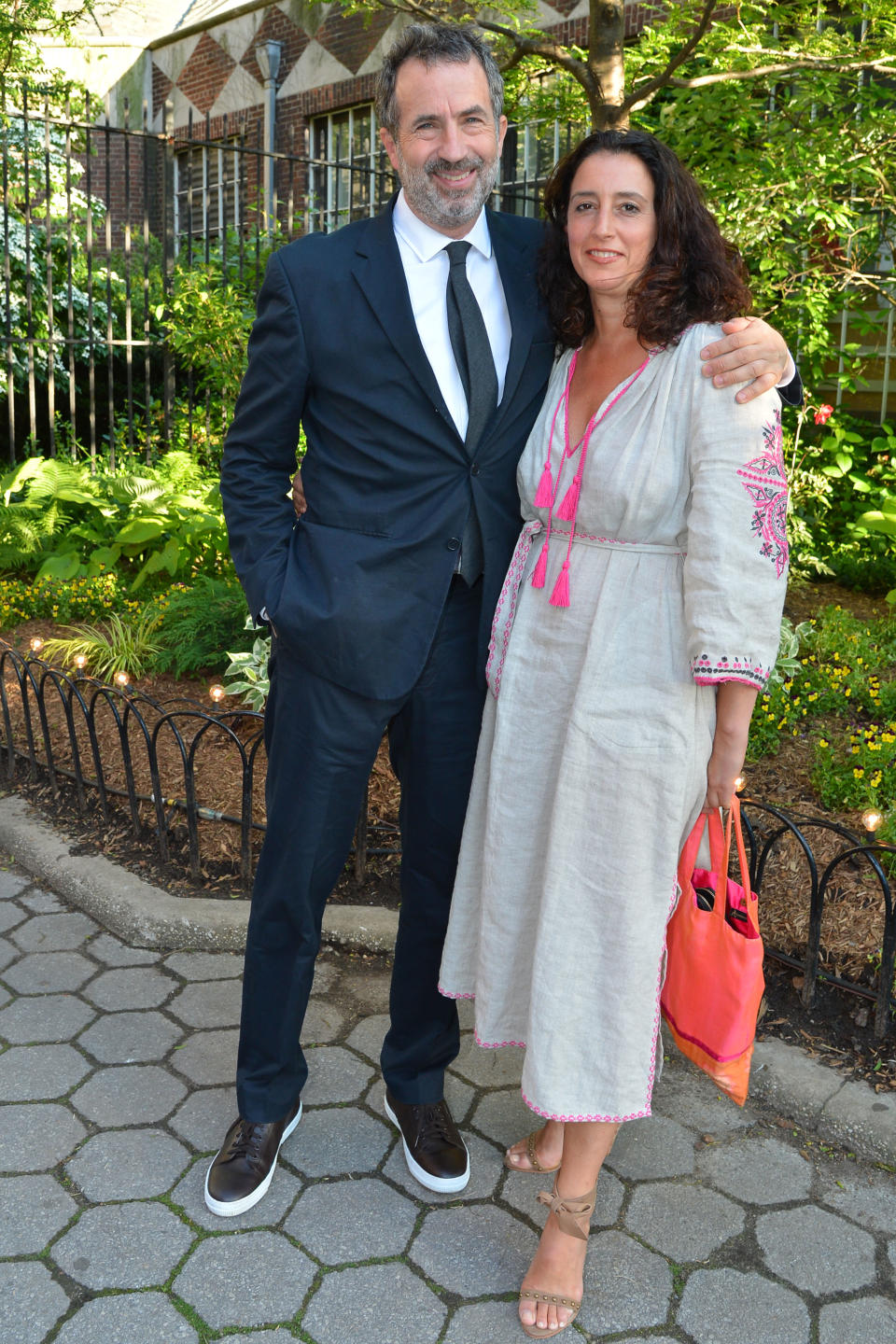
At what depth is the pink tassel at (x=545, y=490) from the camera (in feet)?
7.16

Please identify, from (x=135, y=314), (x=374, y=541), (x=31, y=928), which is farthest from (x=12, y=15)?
(x=374, y=541)

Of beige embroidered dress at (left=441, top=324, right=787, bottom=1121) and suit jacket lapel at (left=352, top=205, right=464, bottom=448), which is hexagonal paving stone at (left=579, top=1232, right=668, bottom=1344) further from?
suit jacket lapel at (left=352, top=205, right=464, bottom=448)

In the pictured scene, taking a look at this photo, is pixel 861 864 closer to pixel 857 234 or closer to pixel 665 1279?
pixel 665 1279

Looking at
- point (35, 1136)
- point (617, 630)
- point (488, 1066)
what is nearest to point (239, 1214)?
point (35, 1136)

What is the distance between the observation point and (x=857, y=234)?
247 inches

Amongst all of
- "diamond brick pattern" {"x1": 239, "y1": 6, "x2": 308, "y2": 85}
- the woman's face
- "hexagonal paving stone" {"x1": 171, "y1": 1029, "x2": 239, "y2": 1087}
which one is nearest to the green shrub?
"hexagonal paving stone" {"x1": 171, "y1": 1029, "x2": 239, "y2": 1087}

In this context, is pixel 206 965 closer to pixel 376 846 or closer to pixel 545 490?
pixel 376 846

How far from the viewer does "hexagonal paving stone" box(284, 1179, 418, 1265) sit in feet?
7.68

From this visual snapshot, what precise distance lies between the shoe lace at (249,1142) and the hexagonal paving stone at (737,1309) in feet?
3.12

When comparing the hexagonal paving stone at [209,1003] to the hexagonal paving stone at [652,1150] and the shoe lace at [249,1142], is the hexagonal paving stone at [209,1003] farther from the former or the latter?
the hexagonal paving stone at [652,1150]

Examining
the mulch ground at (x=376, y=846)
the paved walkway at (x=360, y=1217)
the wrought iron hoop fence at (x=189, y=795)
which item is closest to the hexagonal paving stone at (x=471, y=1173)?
the paved walkway at (x=360, y=1217)

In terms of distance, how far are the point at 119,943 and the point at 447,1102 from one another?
1263mm

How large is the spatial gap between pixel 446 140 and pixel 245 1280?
7.51 ft

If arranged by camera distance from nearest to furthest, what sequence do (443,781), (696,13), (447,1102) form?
(443,781) < (447,1102) < (696,13)
